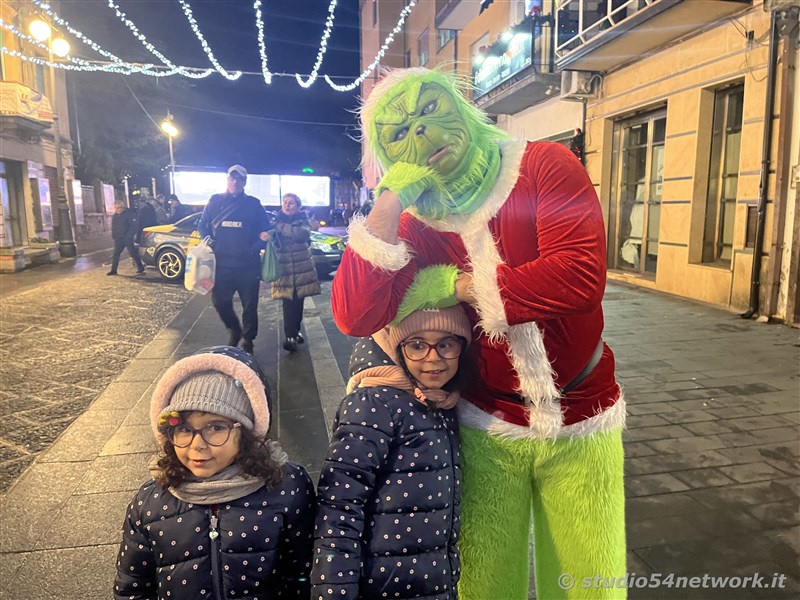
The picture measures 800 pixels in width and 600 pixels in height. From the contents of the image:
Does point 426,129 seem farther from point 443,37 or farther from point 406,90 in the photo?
point 443,37

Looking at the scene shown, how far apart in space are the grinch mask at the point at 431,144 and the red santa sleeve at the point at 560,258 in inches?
6.8

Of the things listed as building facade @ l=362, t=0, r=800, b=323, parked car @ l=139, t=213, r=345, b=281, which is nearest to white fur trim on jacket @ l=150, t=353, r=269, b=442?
building facade @ l=362, t=0, r=800, b=323

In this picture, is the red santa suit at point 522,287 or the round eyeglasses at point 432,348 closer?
the red santa suit at point 522,287

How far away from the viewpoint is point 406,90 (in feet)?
4.95

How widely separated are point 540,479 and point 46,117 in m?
19.9

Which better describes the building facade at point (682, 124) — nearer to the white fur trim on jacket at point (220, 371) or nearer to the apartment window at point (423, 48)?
the white fur trim on jacket at point (220, 371)

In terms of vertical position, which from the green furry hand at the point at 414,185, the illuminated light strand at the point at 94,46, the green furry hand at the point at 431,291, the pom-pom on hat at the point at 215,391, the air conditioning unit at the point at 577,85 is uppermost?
the illuminated light strand at the point at 94,46

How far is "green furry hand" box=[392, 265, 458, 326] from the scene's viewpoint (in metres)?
1.48

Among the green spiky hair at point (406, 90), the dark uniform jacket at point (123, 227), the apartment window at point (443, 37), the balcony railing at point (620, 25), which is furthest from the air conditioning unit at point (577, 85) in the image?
the green spiky hair at point (406, 90)

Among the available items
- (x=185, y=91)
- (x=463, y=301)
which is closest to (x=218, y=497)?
(x=463, y=301)

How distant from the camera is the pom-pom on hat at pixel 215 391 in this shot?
63.2 inches

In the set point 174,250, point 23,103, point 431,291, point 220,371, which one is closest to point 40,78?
point 23,103

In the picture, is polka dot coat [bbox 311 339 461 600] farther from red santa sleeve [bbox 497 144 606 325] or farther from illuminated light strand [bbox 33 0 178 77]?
illuminated light strand [bbox 33 0 178 77]

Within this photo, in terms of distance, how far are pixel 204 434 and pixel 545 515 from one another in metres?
0.97
